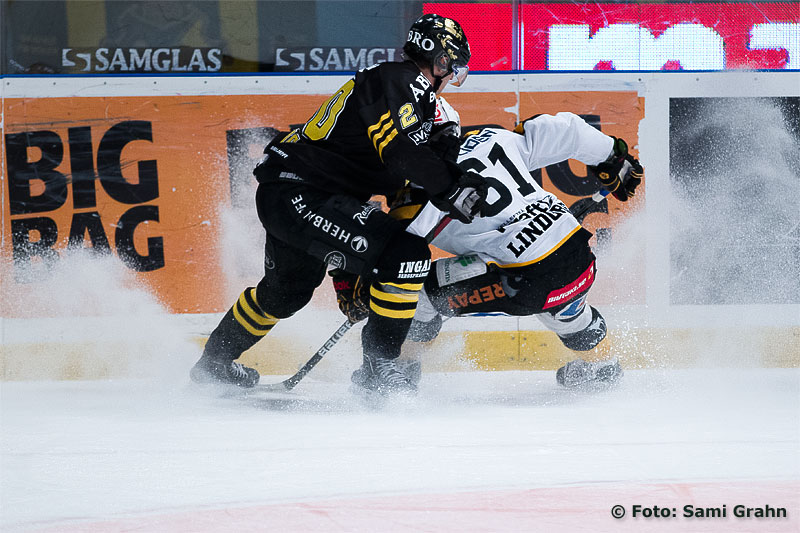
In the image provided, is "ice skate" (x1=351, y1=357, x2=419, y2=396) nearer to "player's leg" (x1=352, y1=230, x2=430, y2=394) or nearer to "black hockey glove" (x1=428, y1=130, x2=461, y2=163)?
"player's leg" (x1=352, y1=230, x2=430, y2=394)

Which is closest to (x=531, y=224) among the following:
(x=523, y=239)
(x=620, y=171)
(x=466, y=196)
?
(x=523, y=239)

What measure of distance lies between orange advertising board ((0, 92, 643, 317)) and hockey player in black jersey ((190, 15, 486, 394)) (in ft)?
2.78

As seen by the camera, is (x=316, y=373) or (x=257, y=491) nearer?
(x=257, y=491)

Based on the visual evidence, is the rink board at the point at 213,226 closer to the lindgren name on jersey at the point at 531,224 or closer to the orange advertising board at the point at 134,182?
the orange advertising board at the point at 134,182

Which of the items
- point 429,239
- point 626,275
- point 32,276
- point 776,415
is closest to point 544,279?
point 429,239

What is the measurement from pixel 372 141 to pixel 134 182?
144 cm

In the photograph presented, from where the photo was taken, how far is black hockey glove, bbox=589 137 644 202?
9.18 feet

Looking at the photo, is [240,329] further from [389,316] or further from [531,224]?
[531,224]

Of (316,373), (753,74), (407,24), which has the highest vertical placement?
(407,24)

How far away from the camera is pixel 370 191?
259 cm

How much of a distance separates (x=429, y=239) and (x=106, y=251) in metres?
1.40

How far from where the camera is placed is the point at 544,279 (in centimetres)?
255

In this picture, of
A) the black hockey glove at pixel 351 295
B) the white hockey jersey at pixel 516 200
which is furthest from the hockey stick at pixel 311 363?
the white hockey jersey at pixel 516 200

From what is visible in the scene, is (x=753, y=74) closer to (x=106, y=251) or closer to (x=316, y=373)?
(x=316, y=373)
